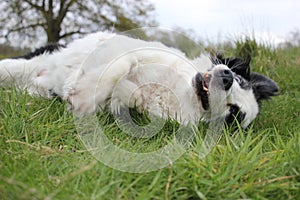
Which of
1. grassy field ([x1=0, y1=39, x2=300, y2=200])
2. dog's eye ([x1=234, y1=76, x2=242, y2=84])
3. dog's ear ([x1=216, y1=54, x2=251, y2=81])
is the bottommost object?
grassy field ([x1=0, y1=39, x2=300, y2=200])

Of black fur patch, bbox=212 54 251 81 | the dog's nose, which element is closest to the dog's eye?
black fur patch, bbox=212 54 251 81

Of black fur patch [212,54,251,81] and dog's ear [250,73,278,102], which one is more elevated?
black fur patch [212,54,251,81]

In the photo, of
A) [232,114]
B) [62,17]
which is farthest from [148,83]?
[62,17]

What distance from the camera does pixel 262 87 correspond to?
4.14 metres

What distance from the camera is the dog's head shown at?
326 centimetres

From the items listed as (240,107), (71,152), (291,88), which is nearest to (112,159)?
(71,152)

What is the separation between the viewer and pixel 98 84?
10.3 ft

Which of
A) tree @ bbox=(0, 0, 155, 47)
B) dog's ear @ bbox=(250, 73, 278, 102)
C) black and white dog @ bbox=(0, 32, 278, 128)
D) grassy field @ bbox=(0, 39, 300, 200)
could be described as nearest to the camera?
grassy field @ bbox=(0, 39, 300, 200)

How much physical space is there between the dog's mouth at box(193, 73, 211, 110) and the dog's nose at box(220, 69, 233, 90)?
0.13 meters

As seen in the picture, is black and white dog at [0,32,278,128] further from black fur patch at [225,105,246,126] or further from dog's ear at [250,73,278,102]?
dog's ear at [250,73,278,102]

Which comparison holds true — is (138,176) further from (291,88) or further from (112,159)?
(291,88)

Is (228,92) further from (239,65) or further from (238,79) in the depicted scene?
(239,65)

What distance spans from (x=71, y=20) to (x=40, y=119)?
14.9 meters

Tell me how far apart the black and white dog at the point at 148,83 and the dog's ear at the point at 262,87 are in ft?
0.72
